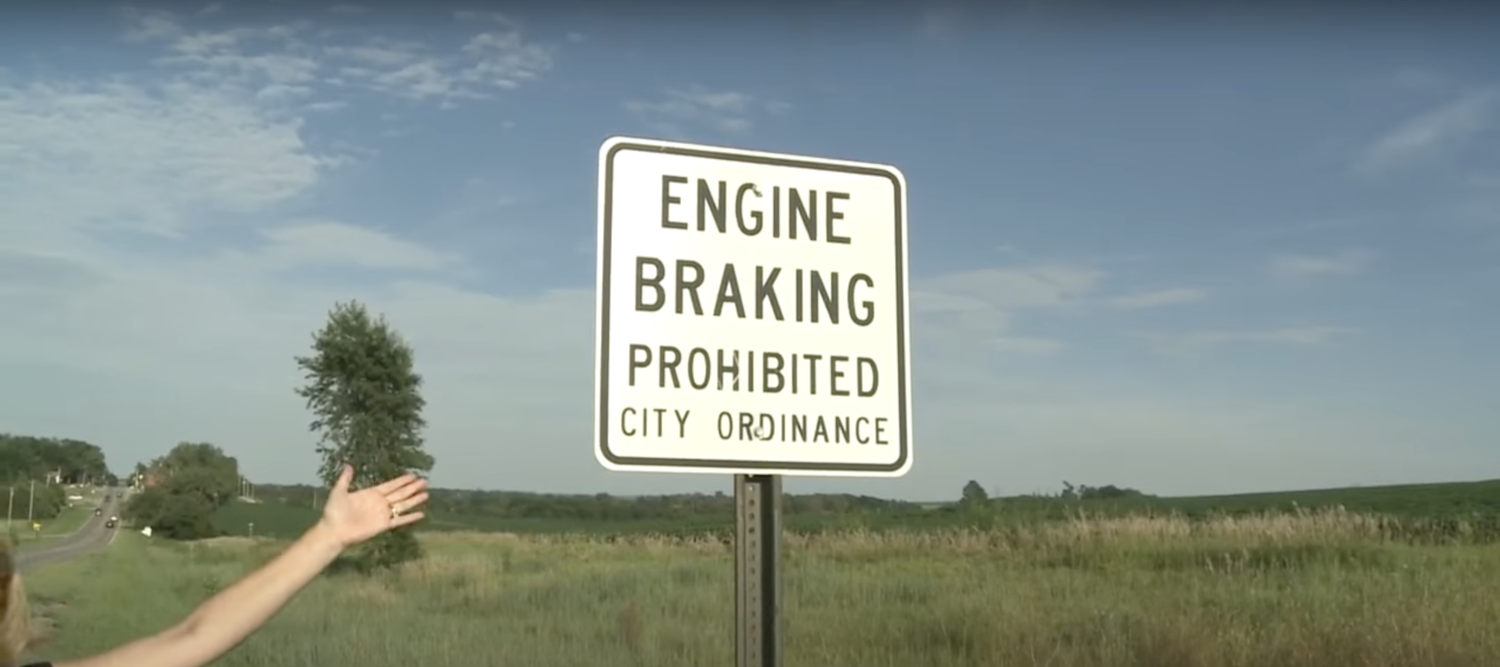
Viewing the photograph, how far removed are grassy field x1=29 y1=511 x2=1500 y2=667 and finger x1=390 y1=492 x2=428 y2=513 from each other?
715 cm

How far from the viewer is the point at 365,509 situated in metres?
2.22

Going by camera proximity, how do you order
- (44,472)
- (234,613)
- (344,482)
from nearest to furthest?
(234,613) < (344,482) < (44,472)

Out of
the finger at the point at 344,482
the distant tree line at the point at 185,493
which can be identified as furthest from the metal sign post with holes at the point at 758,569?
the distant tree line at the point at 185,493

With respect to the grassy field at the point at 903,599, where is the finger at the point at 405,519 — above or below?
above

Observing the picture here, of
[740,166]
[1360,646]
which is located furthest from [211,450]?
[740,166]

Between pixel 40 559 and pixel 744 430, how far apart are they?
923 centimetres

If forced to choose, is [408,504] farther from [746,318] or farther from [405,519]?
[746,318]

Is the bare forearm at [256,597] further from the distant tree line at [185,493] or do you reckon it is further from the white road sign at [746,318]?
the distant tree line at [185,493]

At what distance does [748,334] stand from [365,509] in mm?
706

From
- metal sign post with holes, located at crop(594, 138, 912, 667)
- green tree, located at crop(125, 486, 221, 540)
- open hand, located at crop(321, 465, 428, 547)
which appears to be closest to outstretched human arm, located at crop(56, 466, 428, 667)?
open hand, located at crop(321, 465, 428, 547)

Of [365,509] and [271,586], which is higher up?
[365,509]

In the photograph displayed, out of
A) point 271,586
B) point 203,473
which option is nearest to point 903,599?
point 203,473

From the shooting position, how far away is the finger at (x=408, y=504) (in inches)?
88.6

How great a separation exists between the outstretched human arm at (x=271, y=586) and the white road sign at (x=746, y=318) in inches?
14.8
